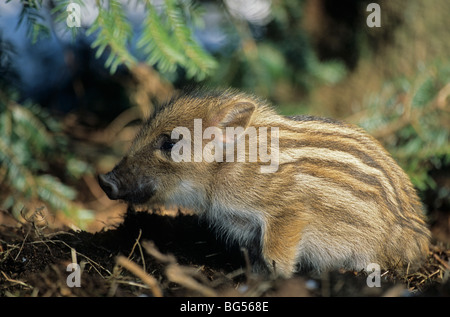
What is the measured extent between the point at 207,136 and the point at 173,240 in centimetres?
81

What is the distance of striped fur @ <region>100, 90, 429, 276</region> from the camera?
3.27 m

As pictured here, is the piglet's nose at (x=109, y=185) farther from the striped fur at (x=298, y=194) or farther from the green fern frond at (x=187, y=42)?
the green fern frond at (x=187, y=42)

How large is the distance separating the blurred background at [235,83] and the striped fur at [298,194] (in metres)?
0.96

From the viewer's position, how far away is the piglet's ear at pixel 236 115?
342cm

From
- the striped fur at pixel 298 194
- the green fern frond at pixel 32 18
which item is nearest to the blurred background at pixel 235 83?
the green fern frond at pixel 32 18

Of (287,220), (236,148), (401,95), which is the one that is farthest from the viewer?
(401,95)

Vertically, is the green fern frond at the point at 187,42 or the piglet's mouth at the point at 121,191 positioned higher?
the green fern frond at the point at 187,42

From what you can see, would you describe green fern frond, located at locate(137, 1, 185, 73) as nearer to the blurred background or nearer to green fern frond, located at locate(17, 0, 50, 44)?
the blurred background

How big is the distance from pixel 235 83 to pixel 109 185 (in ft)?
9.07

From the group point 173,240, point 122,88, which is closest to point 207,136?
point 173,240

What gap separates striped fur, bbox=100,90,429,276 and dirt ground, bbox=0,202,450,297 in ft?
0.74

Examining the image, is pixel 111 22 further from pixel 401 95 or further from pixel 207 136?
pixel 401 95

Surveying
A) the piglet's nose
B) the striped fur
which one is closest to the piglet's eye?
the striped fur

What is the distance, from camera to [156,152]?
3541mm
